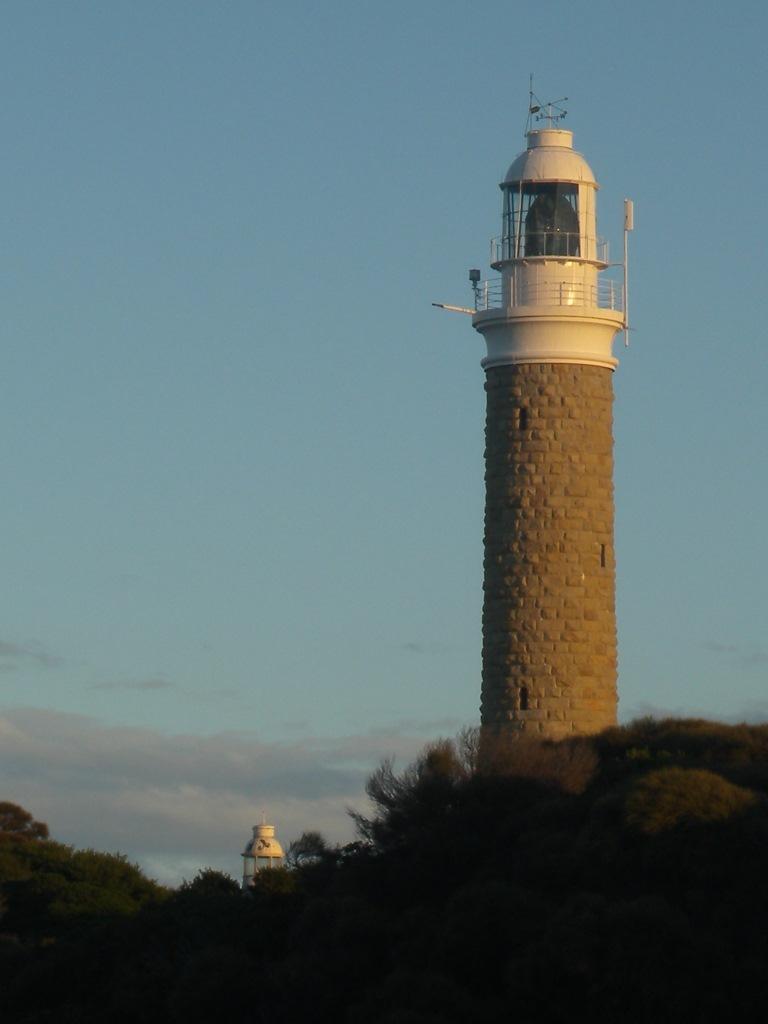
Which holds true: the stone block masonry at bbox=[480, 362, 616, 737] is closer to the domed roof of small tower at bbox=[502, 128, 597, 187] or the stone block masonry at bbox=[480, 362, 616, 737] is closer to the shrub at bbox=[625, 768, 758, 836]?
the domed roof of small tower at bbox=[502, 128, 597, 187]

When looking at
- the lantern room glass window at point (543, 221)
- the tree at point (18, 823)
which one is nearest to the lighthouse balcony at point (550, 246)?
the lantern room glass window at point (543, 221)

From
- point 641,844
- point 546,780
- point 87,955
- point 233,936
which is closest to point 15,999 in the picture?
point 87,955

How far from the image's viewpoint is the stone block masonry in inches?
1491

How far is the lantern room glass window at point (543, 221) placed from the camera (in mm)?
39688

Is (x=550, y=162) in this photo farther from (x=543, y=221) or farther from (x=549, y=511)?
(x=549, y=511)

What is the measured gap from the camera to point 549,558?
125 ft

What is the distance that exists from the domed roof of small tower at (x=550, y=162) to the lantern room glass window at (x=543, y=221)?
4.6 inches

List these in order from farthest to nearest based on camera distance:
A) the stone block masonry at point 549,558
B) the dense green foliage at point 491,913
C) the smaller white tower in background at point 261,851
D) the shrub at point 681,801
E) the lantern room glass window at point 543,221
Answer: the smaller white tower in background at point 261,851, the lantern room glass window at point 543,221, the stone block masonry at point 549,558, the shrub at point 681,801, the dense green foliage at point 491,913

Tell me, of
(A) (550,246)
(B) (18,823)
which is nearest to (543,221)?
(A) (550,246)

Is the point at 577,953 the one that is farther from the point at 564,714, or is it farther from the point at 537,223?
the point at 537,223

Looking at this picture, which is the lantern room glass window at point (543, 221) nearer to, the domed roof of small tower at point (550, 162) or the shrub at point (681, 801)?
the domed roof of small tower at point (550, 162)

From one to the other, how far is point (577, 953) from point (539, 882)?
2.85 meters

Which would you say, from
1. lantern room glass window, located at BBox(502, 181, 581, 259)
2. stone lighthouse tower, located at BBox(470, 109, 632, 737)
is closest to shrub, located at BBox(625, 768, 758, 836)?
stone lighthouse tower, located at BBox(470, 109, 632, 737)

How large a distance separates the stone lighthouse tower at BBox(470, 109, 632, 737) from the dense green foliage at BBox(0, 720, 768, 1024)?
1.08 m
